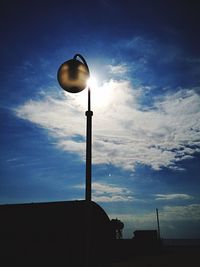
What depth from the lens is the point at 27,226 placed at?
43.8ft

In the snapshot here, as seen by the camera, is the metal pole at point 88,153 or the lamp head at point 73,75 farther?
the lamp head at point 73,75

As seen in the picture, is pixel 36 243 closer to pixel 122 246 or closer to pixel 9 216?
pixel 9 216

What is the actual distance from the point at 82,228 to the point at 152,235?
Answer: 29.9 m

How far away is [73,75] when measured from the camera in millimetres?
4973

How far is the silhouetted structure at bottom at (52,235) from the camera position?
39.7 ft

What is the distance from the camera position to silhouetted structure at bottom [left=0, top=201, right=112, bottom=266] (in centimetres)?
1209

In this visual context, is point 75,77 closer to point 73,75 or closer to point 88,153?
point 73,75

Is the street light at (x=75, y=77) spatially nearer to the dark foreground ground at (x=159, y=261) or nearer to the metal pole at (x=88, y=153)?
the metal pole at (x=88, y=153)

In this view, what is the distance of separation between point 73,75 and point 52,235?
10143 mm

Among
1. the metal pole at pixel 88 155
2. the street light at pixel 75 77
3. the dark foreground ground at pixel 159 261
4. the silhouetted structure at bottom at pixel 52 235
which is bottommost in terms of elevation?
the dark foreground ground at pixel 159 261

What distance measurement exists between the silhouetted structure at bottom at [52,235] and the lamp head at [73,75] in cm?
897

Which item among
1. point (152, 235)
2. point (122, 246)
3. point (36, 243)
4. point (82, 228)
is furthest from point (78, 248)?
point (152, 235)

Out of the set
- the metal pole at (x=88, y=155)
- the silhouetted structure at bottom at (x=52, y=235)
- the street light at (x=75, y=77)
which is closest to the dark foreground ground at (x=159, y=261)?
the silhouetted structure at bottom at (x=52, y=235)

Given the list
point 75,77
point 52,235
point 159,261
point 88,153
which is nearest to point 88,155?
point 88,153
